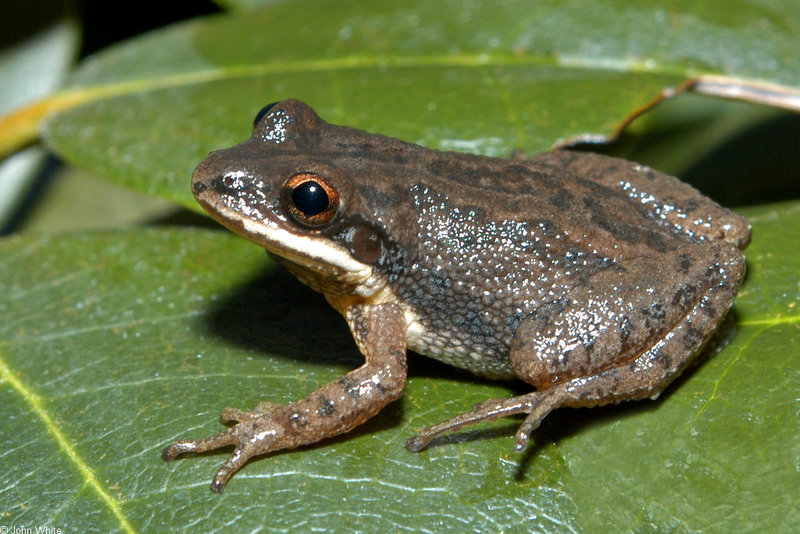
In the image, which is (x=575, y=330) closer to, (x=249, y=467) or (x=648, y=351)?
(x=648, y=351)

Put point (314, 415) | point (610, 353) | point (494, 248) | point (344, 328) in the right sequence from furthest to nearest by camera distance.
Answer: point (344, 328), point (494, 248), point (610, 353), point (314, 415)

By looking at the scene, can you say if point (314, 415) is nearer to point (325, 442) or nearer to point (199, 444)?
point (325, 442)

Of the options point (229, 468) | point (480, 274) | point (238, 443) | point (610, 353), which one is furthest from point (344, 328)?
point (610, 353)

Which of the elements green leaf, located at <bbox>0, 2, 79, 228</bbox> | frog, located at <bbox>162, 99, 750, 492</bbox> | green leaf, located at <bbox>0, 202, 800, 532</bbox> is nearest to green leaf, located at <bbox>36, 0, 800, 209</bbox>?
green leaf, located at <bbox>0, 2, 79, 228</bbox>

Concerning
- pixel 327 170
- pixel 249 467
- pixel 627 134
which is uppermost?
pixel 327 170

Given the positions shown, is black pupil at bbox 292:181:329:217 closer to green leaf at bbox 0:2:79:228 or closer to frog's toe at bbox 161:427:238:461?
frog's toe at bbox 161:427:238:461

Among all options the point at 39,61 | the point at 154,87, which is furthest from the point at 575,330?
the point at 39,61
